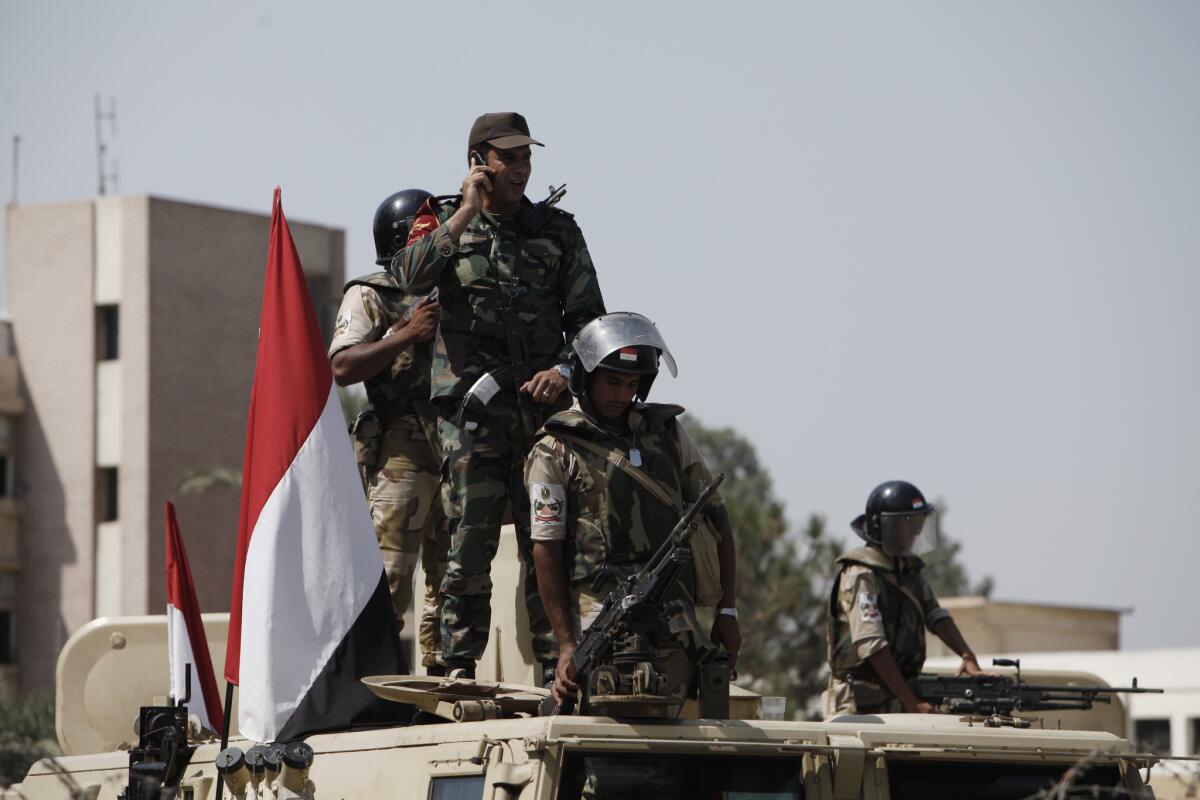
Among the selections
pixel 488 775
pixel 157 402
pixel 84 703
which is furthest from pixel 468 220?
pixel 157 402

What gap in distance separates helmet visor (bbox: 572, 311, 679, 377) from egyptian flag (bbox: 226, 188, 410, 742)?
Answer: 1.45 m

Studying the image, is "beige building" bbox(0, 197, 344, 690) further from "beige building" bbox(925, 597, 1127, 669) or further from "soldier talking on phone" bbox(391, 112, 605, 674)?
"soldier talking on phone" bbox(391, 112, 605, 674)

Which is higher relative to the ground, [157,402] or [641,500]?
[157,402]

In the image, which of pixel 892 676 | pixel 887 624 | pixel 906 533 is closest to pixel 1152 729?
pixel 906 533

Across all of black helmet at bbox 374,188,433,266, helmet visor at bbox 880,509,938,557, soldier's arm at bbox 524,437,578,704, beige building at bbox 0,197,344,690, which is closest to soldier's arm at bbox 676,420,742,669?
soldier's arm at bbox 524,437,578,704

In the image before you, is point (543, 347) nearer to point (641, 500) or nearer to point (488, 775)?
point (641, 500)

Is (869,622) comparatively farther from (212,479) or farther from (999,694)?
(212,479)

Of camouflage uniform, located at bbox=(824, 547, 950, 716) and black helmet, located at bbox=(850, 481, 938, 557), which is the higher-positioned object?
black helmet, located at bbox=(850, 481, 938, 557)

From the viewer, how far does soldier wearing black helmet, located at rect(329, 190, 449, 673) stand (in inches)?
350

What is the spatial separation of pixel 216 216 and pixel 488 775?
39.8m

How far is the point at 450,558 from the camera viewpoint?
8031mm

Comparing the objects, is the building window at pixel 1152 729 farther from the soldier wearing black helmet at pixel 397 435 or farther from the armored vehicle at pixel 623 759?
the armored vehicle at pixel 623 759

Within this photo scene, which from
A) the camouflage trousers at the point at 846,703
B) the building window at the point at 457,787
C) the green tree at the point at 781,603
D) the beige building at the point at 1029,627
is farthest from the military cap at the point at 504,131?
the beige building at the point at 1029,627

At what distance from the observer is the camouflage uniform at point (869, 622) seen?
10180mm
